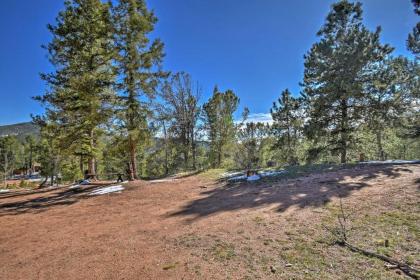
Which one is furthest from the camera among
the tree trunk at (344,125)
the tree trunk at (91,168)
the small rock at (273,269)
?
the tree trunk at (344,125)

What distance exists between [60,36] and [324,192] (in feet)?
44.3

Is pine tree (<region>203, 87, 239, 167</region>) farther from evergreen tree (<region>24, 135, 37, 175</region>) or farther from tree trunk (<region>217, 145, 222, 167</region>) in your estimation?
evergreen tree (<region>24, 135, 37, 175</region>)

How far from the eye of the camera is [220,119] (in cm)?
2244

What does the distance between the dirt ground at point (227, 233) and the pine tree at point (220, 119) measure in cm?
1385

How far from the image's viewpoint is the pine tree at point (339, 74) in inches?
559

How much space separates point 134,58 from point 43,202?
24.4 feet

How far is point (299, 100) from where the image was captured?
17.6 m

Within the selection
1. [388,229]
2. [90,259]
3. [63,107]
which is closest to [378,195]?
[388,229]

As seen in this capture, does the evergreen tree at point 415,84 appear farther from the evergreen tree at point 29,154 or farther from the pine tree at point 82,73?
the evergreen tree at point 29,154

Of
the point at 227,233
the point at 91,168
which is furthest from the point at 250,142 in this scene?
the point at 227,233

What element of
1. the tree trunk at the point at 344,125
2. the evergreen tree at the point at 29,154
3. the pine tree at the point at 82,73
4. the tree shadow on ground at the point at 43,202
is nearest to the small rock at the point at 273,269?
Answer: the tree shadow on ground at the point at 43,202

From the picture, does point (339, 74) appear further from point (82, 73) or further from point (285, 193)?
point (82, 73)

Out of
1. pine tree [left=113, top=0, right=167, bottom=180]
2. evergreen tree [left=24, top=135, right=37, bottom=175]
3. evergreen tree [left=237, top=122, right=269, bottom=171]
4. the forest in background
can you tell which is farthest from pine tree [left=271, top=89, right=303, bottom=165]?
evergreen tree [left=24, top=135, right=37, bottom=175]

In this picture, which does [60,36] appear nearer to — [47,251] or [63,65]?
[63,65]
